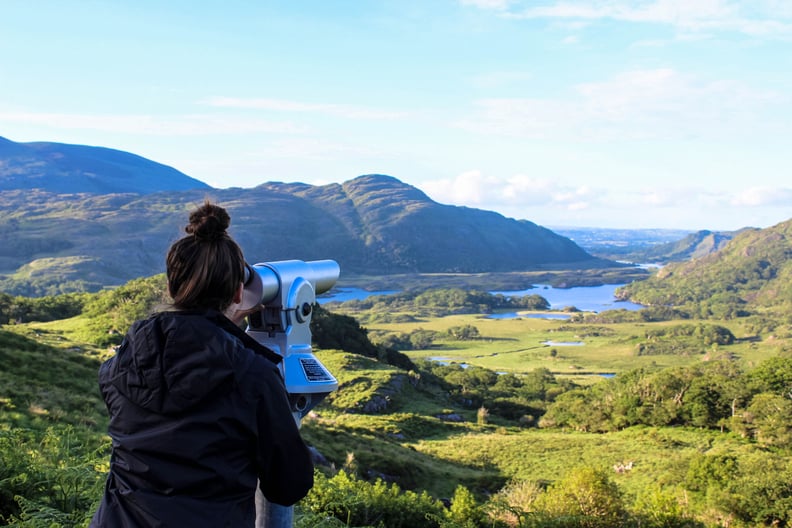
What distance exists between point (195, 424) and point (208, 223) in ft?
2.53

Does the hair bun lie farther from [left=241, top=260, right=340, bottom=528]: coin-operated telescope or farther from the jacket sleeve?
the jacket sleeve

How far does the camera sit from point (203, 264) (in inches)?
101

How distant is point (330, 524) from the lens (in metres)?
5.88

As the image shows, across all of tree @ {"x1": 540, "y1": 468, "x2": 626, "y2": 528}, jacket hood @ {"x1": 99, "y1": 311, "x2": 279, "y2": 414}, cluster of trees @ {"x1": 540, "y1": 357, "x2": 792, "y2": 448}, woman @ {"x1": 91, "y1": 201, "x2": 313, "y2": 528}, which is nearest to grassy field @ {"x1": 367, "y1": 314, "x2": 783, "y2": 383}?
cluster of trees @ {"x1": 540, "y1": 357, "x2": 792, "y2": 448}

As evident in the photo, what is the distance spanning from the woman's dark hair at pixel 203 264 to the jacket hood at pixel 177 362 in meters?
0.10

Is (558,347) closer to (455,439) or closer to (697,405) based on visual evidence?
(697,405)

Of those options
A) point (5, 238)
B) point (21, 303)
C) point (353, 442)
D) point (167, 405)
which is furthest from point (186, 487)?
point (5, 238)

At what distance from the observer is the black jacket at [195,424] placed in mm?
2396

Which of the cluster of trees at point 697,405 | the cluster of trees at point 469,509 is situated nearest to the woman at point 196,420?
the cluster of trees at point 469,509

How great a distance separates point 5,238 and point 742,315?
210 m

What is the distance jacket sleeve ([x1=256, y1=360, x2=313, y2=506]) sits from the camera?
2432 millimetres

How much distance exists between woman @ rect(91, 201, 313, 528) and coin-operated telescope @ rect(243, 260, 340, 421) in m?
0.52

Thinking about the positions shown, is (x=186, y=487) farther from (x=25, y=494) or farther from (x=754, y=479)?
(x=754, y=479)

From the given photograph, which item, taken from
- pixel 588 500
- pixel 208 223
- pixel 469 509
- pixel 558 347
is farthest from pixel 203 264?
pixel 558 347
